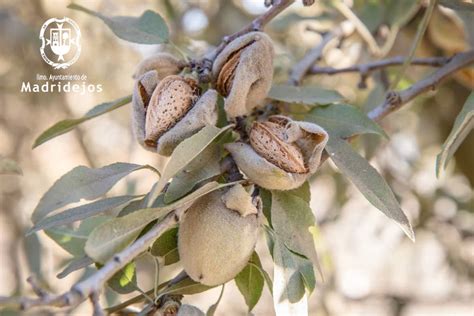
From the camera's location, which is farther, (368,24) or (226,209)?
(368,24)

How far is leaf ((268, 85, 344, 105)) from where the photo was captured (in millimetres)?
796

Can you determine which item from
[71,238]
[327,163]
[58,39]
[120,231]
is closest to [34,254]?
[58,39]

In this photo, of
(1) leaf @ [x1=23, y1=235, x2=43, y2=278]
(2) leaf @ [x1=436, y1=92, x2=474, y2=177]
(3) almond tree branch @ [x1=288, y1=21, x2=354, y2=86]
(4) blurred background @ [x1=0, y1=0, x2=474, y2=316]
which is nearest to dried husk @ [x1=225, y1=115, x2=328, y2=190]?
(2) leaf @ [x1=436, y1=92, x2=474, y2=177]

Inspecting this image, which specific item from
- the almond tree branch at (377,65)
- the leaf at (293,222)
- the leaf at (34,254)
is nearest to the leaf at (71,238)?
the leaf at (293,222)

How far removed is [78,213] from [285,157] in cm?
20

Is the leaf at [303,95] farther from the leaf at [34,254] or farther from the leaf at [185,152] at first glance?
the leaf at [34,254]

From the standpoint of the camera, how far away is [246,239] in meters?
0.63

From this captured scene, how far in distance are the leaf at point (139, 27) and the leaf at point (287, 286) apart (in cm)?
30

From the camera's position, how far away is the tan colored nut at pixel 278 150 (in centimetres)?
66

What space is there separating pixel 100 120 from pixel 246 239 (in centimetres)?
156

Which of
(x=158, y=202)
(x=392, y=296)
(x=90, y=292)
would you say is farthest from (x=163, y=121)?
(x=392, y=296)

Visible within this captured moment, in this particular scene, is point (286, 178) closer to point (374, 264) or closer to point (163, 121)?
point (163, 121)

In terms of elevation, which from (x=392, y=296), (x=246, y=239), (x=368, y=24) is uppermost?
(x=246, y=239)

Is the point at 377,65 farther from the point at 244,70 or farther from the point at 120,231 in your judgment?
the point at 120,231
